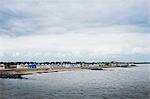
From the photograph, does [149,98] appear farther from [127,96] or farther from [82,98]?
[82,98]

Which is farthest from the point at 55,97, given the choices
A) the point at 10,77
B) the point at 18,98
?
the point at 10,77

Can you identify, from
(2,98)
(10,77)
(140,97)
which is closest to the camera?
(2,98)

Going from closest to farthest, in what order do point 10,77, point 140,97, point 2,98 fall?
1. point 2,98
2. point 140,97
3. point 10,77

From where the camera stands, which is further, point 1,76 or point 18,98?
point 1,76

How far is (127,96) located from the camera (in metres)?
52.8

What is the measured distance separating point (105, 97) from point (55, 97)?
925 centimetres

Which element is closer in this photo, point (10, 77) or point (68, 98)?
point (68, 98)

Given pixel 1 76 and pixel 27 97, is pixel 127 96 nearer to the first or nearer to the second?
pixel 27 97

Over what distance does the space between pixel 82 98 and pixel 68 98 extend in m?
2.53

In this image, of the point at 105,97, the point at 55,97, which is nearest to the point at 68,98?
the point at 55,97

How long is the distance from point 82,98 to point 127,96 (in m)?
9.46

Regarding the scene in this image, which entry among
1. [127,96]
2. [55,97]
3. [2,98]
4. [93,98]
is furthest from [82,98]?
[2,98]

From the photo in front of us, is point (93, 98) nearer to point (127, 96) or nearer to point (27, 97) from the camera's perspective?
point (127, 96)

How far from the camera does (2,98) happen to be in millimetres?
47938
